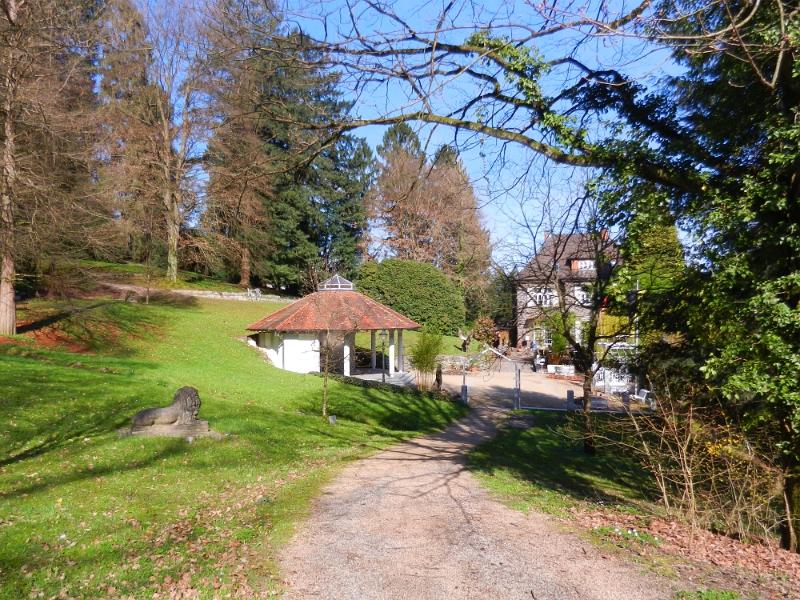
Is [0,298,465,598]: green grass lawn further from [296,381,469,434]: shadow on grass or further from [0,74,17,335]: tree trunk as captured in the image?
[0,74,17,335]: tree trunk

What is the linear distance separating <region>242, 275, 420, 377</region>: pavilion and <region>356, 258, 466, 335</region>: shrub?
1229 centimetres

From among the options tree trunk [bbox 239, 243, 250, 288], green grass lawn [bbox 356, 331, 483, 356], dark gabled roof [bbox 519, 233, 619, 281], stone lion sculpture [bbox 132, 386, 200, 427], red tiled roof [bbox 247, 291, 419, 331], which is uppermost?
tree trunk [bbox 239, 243, 250, 288]

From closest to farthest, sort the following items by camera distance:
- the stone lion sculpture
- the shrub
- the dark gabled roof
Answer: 1. the dark gabled roof
2. the stone lion sculpture
3. the shrub

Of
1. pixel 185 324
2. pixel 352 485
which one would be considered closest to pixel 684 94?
Result: pixel 352 485

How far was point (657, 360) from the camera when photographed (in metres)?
11.3

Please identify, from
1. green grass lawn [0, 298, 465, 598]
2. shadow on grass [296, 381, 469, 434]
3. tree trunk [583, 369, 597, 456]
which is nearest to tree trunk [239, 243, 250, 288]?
green grass lawn [0, 298, 465, 598]

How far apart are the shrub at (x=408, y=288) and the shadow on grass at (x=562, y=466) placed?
2228 centimetres

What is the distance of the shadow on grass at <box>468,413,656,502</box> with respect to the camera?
9.36 m

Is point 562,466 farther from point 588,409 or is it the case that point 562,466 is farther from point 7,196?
point 7,196

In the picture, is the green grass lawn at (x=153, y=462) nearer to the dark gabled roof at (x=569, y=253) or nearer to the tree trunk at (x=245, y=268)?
the dark gabled roof at (x=569, y=253)

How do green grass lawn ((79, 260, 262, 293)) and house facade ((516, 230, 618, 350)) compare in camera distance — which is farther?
green grass lawn ((79, 260, 262, 293))

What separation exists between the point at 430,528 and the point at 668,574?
232 centimetres

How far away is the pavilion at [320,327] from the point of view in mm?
22438

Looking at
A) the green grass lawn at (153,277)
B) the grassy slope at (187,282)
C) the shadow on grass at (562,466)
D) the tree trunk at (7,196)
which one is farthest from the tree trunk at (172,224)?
the shadow on grass at (562,466)
